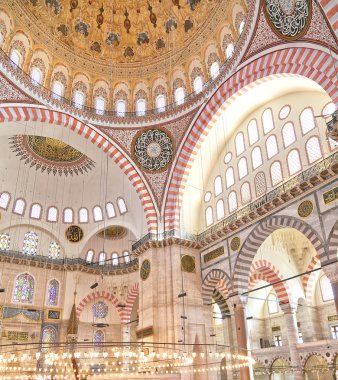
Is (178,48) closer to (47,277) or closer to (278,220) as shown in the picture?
(278,220)

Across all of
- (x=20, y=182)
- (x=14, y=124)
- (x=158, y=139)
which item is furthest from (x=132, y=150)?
(x=20, y=182)

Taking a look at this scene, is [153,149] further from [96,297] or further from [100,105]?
[96,297]

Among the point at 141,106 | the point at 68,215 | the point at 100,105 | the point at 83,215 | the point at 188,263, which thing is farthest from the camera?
the point at 83,215

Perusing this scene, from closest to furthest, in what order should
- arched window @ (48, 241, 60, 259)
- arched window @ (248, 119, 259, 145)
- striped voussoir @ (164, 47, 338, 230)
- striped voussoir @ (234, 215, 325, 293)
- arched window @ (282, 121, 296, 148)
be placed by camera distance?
striped voussoir @ (164, 47, 338, 230)
striped voussoir @ (234, 215, 325, 293)
arched window @ (282, 121, 296, 148)
arched window @ (248, 119, 259, 145)
arched window @ (48, 241, 60, 259)

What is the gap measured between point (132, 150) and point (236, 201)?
4.68m

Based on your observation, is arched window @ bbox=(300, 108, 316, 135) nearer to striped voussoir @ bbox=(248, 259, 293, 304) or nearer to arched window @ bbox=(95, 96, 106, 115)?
striped voussoir @ bbox=(248, 259, 293, 304)

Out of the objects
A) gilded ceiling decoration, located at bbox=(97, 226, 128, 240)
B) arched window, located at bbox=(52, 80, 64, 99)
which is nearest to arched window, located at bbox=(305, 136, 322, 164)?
arched window, located at bbox=(52, 80, 64, 99)

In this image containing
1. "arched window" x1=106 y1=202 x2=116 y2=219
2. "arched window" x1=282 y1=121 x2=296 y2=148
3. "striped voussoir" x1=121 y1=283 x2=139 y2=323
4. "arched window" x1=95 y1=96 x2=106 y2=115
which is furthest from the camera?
"arched window" x1=106 y1=202 x2=116 y2=219

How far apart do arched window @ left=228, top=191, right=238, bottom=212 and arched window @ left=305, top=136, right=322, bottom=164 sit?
3420mm

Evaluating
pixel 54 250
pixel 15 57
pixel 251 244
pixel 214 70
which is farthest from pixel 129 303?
pixel 15 57

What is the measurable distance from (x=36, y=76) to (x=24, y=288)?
9.16m

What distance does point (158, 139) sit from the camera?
51.7ft

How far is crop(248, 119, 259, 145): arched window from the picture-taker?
14141 millimetres

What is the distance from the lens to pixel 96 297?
18.8m
